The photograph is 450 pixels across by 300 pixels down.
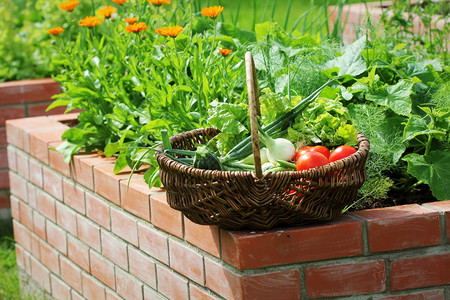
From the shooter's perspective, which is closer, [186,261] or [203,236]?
[203,236]

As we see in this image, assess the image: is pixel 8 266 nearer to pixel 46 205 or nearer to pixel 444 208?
pixel 46 205

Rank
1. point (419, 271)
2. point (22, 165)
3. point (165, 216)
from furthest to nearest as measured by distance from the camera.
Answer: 1. point (22, 165)
2. point (165, 216)
3. point (419, 271)

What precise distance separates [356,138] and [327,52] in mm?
752

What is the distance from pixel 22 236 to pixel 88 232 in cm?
99

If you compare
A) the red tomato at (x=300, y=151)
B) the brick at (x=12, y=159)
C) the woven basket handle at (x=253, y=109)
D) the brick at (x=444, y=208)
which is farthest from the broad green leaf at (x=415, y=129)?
the brick at (x=12, y=159)

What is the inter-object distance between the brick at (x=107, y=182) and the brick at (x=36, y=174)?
675 mm

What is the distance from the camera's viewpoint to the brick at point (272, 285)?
2010 mm

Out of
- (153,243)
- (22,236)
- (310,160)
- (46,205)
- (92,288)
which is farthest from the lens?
(22,236)

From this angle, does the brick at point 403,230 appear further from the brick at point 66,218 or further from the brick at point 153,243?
the brick at point 66,218

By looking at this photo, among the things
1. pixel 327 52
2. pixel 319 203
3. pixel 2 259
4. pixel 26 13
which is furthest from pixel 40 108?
pixel 319 203

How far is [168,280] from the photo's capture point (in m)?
2.46

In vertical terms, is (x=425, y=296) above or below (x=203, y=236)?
below

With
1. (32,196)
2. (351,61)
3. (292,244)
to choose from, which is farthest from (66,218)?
(292,244)

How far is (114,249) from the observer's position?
2.83 m
